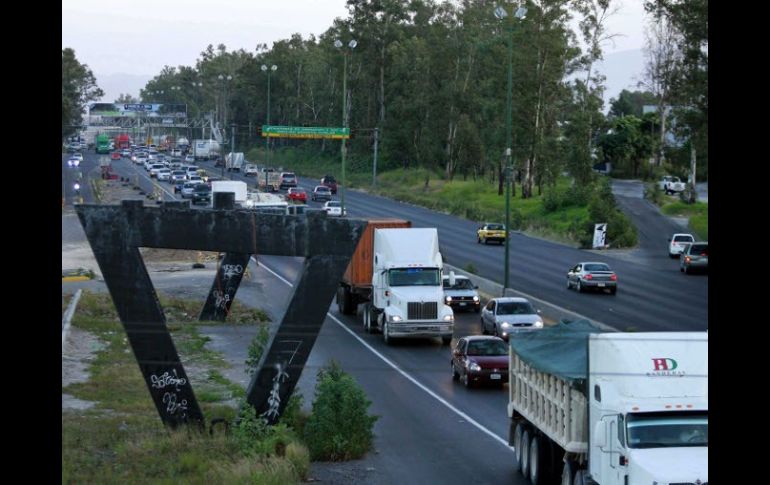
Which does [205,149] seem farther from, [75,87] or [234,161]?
[75,87]

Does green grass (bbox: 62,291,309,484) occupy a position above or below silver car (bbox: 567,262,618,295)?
below

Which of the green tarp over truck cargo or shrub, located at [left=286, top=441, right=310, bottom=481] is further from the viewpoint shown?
shrub, located at [left=286, top=441, right=310, bottom=481]

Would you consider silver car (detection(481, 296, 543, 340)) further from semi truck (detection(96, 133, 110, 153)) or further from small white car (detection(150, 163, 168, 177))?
small white car (detection(150, 163, 168, 177))

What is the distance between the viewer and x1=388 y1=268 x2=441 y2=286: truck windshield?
1357 inches

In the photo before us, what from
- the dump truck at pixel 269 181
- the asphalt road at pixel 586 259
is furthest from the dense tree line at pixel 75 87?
the dump truck at pixel 269 181

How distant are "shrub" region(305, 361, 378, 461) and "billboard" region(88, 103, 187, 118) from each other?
23.8 meters

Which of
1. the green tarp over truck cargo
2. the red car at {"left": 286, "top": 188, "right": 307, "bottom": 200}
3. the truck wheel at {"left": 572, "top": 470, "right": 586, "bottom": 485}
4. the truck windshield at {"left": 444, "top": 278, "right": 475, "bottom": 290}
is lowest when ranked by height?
the truck windshield at {"left": 444, "top": 278, "right": 475, "bottom": 290}

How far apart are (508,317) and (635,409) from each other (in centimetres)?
2107

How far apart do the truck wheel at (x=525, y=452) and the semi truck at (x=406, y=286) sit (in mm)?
15969

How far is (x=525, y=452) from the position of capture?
17516mm

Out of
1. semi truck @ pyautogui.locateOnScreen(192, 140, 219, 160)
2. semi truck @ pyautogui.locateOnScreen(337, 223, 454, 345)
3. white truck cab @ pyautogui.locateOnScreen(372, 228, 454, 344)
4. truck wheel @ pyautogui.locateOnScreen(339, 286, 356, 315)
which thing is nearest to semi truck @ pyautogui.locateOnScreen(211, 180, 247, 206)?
truck wheel @ pyautogui.locateOnScreen(339, 286, 356, 315)

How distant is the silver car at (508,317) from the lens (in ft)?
111

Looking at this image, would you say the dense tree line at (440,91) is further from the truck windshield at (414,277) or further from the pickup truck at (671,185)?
the truck windshield at (414,277)
